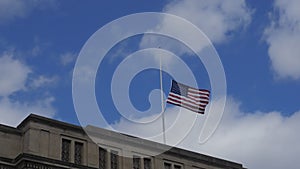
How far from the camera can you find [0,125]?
4888 cm

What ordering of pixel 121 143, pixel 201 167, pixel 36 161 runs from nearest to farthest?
pixel 36 161 < pixel 121 143 < pixel 201 167

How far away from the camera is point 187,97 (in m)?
54.1

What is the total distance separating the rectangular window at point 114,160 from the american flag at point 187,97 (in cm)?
610

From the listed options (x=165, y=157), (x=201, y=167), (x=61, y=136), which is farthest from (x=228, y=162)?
(x=61, y=136)

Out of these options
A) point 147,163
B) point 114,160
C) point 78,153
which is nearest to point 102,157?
point 114,160

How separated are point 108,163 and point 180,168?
738 centimetres

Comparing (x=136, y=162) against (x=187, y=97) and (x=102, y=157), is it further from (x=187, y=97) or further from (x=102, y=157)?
(x=187, y=97)

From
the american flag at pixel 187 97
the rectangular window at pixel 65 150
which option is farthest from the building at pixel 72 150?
the american flag at pixel 187 97

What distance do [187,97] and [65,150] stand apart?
11.1 m

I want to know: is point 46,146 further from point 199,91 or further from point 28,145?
point 199,91

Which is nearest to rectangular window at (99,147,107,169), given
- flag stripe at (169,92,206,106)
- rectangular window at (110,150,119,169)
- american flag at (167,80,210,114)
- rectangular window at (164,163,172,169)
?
rectangular window at (110,150,119,169)

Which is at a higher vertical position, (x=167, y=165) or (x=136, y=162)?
(x=167, y=165)

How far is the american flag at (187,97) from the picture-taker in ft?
176

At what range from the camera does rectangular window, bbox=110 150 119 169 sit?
52.6 m
